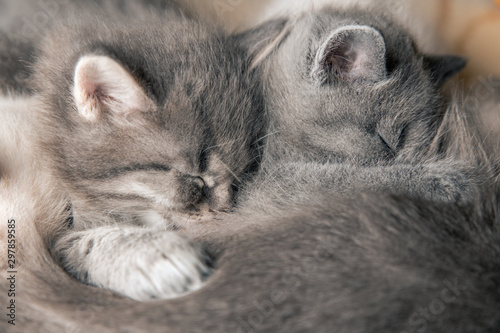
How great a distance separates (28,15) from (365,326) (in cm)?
178

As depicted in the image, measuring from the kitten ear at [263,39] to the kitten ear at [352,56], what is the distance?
219 mm

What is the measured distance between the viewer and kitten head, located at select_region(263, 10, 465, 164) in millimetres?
1361

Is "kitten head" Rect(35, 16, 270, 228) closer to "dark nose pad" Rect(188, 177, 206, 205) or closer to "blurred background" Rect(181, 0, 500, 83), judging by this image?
"dark nose pad" Rect(188, 177, 206, 205)

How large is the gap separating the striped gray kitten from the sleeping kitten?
136mm

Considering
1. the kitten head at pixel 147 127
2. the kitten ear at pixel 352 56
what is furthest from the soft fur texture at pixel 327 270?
the kitten ear at pixel 352 56

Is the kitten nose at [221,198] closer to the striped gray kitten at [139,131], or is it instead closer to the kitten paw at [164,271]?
the striped gray kitten at [139,131]

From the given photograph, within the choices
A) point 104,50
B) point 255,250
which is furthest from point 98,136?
point 255,250

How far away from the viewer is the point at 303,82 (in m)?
1.45

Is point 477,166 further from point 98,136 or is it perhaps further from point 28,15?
A: point 28,15

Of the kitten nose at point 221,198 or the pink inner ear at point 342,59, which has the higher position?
the pink inner ear at point 342,59

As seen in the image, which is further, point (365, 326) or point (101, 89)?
point (101, 89)

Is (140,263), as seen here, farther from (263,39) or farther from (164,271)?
(263,39)

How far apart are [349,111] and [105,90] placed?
70 centimetres

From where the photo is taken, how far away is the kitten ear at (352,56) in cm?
134
